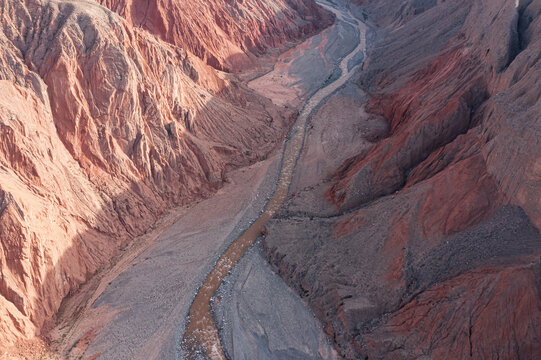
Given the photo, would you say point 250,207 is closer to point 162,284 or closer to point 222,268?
point 222,268

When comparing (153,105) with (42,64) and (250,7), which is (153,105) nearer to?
(42,64)

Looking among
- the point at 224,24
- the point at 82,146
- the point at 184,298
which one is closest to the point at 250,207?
the point at 184,298

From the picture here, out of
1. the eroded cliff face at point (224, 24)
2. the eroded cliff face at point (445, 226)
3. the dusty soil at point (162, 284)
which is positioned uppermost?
the eroded cliff face at point (224, 24)

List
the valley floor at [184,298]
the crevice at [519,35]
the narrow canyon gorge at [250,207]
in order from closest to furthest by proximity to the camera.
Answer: the narrow canyon gorge at [250,207] → the valley floor at [184,298] → the crevice at [519,35]

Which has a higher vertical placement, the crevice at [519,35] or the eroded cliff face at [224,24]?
the eroded cliff face at [224,24]

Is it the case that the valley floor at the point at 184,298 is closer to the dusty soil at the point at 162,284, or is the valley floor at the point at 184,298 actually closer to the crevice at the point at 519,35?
the dusty soil at the point at 162,284

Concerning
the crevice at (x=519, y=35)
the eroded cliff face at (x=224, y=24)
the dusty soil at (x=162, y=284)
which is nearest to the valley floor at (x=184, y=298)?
the dusty soil at (x=162, y=284)

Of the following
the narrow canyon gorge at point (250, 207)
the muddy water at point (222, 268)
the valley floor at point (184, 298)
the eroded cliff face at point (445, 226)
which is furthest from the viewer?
the muddy water at point (222, 268)
